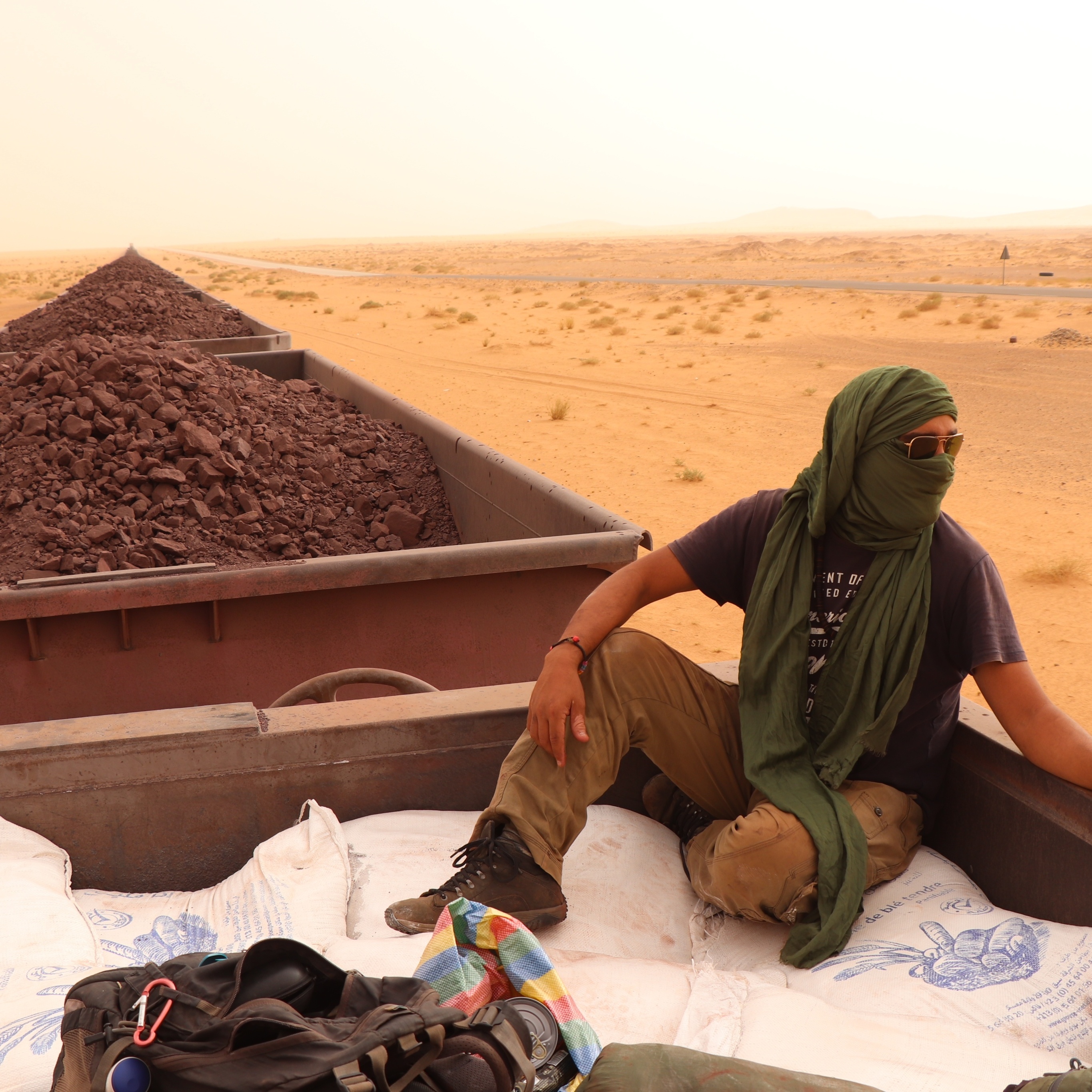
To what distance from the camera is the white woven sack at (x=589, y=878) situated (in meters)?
2.44

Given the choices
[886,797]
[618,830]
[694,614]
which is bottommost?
[694,614]

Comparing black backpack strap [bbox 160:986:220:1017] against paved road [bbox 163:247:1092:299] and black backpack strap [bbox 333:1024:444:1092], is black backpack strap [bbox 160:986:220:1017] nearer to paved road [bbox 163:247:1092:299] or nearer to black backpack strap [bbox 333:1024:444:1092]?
black backpack strap [bbox 333:1024:444:1092]

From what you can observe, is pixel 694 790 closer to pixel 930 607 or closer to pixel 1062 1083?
pixel 930 607

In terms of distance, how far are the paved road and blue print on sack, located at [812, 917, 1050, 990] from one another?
2784cm

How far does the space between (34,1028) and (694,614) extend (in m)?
5.04

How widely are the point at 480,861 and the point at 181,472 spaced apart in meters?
2.81

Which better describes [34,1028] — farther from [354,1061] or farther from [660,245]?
[660,245]

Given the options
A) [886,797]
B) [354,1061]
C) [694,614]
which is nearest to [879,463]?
[886,797]

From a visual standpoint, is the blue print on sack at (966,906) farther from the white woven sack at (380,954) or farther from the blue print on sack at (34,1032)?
the blue print on sack at (34,1032)

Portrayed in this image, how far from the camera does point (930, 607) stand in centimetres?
237

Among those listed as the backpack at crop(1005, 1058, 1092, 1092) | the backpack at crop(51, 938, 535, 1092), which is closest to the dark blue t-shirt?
the backpack at crop(1005, 1058, 1092, 1092)

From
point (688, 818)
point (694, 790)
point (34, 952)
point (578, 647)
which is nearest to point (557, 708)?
point (578, 647)

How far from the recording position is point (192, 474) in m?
4.63

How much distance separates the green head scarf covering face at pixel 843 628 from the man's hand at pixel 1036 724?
0.57ft
